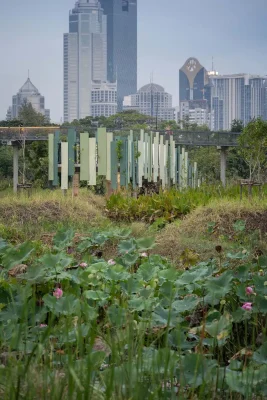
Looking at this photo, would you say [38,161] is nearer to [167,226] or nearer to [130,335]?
[167,226]

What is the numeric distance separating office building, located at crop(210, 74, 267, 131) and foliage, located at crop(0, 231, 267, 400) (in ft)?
546

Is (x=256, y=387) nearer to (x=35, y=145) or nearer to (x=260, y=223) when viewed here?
Result: (x=260, y=223)

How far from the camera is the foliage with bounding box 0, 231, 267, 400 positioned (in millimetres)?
1873

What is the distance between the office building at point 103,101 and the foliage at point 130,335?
539 feet

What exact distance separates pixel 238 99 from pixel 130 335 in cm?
17095

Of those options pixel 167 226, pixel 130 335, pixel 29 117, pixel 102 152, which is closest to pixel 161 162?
pixel 102 152

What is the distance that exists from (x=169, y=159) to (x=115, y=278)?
1412 centimetres

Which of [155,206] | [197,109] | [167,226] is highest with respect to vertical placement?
[197,109]

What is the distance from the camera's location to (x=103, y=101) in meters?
175

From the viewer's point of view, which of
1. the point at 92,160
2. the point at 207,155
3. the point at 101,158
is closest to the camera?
the point at 92,160

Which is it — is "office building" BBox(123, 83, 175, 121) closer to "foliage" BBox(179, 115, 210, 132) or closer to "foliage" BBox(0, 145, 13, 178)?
"foliage" BBox(179, 115, 210, 132)

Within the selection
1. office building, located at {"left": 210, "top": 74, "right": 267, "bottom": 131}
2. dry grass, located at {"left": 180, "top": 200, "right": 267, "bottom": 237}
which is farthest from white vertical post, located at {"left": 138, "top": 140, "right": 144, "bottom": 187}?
office building, located at {"left": 210, "top": 74, "right": 267, "bottom": 131}

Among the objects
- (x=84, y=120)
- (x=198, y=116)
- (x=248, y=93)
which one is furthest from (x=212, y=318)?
(x=248, y=93)

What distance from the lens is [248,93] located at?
170750 millimetres
